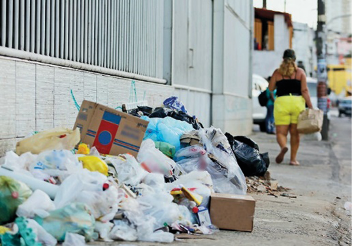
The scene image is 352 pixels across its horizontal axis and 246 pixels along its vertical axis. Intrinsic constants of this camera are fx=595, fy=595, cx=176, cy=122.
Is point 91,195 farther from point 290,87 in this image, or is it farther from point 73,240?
point 290,87

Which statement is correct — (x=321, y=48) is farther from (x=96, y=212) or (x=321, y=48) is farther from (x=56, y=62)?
(x=96, y=212)

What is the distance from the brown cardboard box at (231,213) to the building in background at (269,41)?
3027 cm

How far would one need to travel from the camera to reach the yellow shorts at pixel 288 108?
9.33 metres

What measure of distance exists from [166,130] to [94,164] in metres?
1.73

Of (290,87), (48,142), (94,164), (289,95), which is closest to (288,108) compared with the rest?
(289,95)

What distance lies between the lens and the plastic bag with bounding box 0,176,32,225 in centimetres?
350

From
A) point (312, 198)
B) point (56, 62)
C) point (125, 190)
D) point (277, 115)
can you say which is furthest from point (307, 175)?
point (125, 190)

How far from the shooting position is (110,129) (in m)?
4.99

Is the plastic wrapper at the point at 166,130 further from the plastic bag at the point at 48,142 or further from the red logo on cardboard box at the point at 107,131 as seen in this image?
the plastic bag at the point at 48,142

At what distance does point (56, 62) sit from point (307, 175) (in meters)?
4.40

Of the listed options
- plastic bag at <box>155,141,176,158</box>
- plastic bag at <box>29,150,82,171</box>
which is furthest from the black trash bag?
plastic bag at <box>29,150,82,171</box>

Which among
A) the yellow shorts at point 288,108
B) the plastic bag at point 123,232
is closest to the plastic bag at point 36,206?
the plastic bag at point 123,232

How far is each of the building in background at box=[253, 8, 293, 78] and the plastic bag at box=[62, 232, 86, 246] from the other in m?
31.4

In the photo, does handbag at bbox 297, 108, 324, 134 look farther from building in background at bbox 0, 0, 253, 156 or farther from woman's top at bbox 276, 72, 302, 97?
building in background at bbox 0, 0, 253, 156
